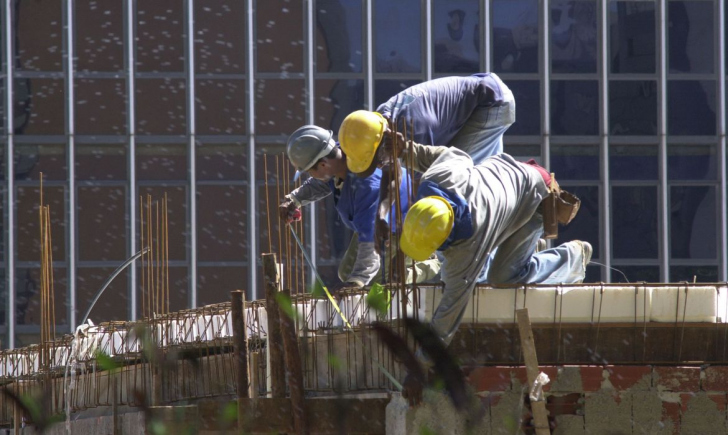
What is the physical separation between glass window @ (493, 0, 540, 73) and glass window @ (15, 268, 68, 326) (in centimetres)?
701

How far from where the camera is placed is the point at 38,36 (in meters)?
17.0

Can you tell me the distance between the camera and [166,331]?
321 inches

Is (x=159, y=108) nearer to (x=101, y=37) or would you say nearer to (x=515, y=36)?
(x=101, y=37)

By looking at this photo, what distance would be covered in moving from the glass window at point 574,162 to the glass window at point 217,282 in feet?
15.9

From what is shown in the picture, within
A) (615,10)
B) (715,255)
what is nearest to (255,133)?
(615,10)

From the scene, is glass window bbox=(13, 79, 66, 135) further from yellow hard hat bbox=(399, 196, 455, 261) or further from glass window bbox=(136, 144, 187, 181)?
yellow hard hat bbox=(399, 196, 455, 261)

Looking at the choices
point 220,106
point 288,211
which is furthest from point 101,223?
point 288,211

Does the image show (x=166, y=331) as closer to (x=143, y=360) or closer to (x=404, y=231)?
(x=143, y=360)

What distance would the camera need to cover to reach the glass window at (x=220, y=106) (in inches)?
669

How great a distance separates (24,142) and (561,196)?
1196 centimetres

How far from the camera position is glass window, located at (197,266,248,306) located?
54.9 ft

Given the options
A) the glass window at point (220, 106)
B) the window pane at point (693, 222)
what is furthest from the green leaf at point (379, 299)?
the window pane at point (693, 222)

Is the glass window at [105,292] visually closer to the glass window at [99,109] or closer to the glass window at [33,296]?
the glass window at [33,296]

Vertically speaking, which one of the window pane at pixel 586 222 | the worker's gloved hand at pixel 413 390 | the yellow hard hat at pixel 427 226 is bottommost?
the worker's gloved hand at pixel 413 390
